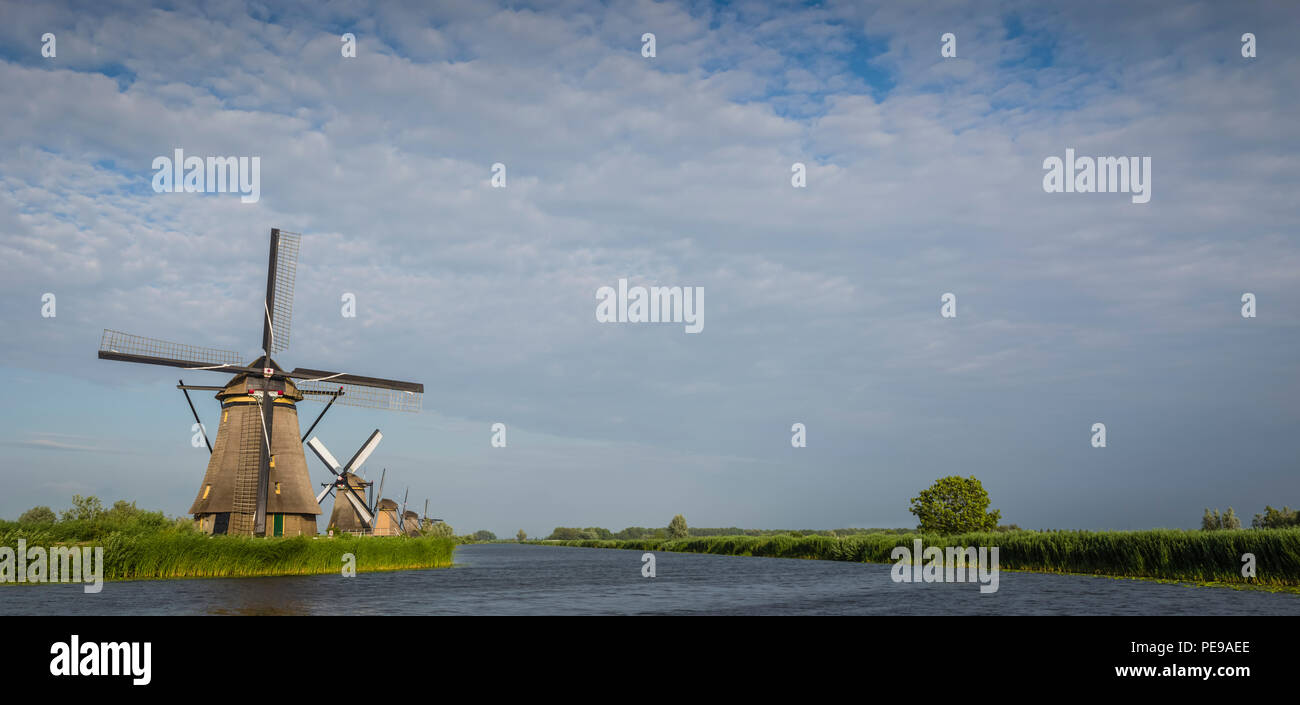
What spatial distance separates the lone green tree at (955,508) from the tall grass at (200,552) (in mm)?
49573

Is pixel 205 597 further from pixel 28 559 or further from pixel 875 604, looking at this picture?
pixel 875 604

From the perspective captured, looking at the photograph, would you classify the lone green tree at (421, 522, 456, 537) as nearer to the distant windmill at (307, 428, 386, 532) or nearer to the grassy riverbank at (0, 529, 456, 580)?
the distant windmill at (307, 428, 386, 532)

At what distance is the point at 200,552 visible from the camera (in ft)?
108

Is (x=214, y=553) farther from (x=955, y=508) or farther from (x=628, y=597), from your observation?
(x=955, y=508)

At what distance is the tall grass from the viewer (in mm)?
30719

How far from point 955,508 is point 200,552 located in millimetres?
59930

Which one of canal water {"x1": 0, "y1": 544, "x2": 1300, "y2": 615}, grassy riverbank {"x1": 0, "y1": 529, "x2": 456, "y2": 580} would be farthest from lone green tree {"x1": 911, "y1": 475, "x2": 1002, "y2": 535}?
grassy riverbank {"x1": 0, "y1": 529, "x2": 456, "y2": 580}

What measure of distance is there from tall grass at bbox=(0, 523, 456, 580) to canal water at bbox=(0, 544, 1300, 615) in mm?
1207

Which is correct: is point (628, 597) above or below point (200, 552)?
below

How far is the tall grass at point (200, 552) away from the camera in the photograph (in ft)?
101

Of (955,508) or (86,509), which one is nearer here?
(86,509)

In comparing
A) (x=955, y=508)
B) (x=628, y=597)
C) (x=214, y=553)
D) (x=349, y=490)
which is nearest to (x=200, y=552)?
(x=214, y=553)
